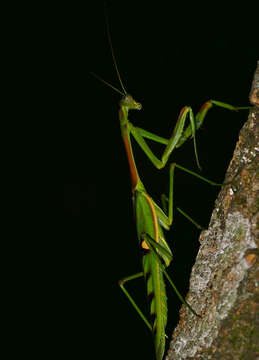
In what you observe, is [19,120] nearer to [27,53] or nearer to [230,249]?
[27,53]

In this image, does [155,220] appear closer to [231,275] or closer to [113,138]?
[231,275]

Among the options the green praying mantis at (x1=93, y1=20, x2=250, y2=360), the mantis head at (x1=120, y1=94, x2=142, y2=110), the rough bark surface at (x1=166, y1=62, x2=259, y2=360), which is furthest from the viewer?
the mantis head at (x1=120, y1=94, x2=142, y2=110)

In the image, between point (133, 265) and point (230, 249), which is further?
point (133, 265)

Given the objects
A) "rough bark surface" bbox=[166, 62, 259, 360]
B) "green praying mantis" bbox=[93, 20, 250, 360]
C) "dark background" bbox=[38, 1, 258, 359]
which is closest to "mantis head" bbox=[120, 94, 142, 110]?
"green praying mantis" bbox=[93, 20, 250, 360]

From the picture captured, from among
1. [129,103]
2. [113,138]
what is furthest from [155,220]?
[113,138]

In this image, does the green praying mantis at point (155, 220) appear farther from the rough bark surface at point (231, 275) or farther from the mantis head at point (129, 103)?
the rough bark surface at point (231, 275)

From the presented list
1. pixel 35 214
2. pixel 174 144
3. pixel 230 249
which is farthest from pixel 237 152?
pixel 35 214

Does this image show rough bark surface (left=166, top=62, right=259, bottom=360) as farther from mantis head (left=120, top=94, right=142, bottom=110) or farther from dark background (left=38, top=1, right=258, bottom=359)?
dark background (left=38, top=1, right=258, bottom=359)
